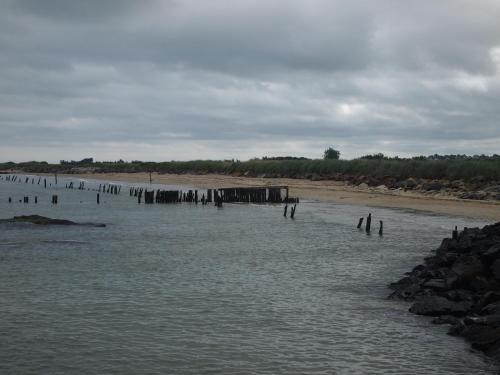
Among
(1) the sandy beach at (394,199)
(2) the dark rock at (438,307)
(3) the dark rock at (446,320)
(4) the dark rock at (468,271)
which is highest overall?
(1) the sandy beach at (394,199)

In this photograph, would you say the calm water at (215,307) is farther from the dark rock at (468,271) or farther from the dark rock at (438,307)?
the dark rock at (468,271)

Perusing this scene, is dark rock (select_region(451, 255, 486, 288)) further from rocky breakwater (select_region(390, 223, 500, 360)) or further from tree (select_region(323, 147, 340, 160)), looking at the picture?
tree (select_region(323, 147, 340, 160))

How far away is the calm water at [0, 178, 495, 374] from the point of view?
40.0 feet

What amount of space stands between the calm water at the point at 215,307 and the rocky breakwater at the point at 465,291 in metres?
0.44

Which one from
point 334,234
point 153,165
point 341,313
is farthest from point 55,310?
point 153,165

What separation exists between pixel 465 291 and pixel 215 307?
23.5 feet

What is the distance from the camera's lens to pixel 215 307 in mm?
16531

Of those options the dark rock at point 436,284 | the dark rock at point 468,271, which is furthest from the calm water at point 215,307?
the dark rock at point 468,271

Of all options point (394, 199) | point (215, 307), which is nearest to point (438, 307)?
point (215, 307)

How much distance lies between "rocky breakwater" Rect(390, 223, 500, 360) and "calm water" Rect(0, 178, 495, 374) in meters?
0.44

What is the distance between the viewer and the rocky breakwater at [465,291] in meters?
13.1

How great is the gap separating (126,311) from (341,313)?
19.8 ft

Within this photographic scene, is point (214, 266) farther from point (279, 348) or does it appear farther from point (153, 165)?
point (153, 165)

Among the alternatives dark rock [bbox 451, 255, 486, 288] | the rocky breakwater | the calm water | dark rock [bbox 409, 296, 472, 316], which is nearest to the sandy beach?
the calm water
